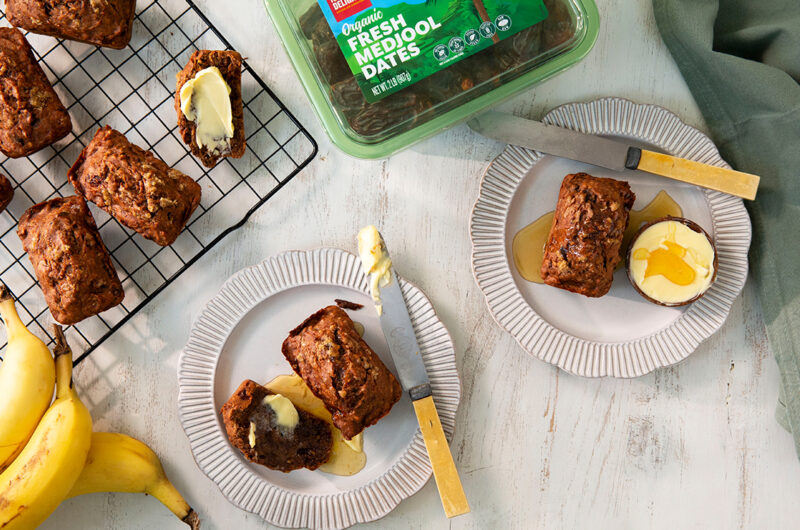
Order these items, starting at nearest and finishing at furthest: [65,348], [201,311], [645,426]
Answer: [65,348], [201,311], [645,426]

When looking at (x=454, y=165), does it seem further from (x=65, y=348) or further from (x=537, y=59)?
(x=65, y=348)

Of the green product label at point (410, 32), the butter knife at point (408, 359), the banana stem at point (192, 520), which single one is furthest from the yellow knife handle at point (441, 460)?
the green product label at point (410, 32)

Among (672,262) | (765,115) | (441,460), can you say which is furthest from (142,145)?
(765,115)

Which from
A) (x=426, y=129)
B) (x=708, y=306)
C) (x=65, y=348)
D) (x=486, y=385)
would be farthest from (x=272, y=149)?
(x=708, y=306)

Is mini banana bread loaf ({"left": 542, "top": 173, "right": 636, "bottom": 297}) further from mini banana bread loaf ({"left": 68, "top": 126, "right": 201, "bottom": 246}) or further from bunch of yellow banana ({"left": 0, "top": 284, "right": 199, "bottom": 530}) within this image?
bunch of yellow banana ({"left": 0, "top": 284, "right": 199, "bottom": 530})

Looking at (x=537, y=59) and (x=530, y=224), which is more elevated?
(x=537, y=59)

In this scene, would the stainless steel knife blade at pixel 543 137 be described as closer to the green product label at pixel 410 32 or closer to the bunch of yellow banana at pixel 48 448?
the green product label at pixel 410 32

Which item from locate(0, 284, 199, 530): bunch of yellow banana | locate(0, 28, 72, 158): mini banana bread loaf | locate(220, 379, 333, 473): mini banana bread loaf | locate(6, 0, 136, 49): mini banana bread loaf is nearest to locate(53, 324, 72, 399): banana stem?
locate(0, 284, 199, 530): bunch of yellow banana
